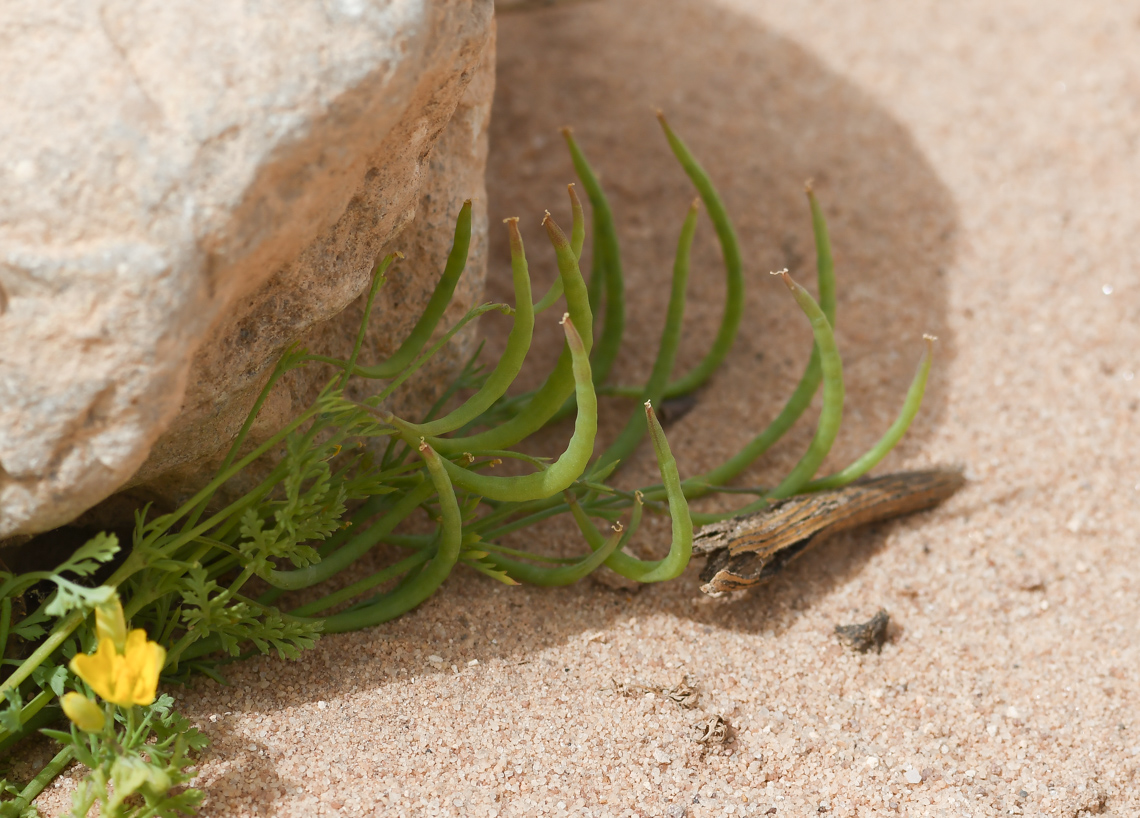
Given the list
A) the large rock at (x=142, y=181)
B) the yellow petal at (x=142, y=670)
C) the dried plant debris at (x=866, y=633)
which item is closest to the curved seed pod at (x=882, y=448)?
the dried plant debris at (x=866, y=633)

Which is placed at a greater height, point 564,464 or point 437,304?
point 437,304

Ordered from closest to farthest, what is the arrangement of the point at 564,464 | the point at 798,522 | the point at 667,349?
the point at 564,464, the point at 798,522, the point at 667,349

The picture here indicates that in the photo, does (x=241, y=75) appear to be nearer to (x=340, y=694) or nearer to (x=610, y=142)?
(x=340, y=694)

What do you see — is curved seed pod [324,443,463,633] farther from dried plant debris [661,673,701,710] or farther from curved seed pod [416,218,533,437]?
dried plant debris [661,673,701,710]

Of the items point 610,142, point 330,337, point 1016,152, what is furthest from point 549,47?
point 330,337

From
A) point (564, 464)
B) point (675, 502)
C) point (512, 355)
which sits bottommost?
point (675, 502)

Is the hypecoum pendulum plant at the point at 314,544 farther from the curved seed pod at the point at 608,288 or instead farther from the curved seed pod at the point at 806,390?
the curved seed pod at the point at 608,288

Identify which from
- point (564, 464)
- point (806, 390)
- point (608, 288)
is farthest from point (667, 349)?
point (564, 464)

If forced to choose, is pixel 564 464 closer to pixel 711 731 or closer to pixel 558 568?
pixel 558 568
